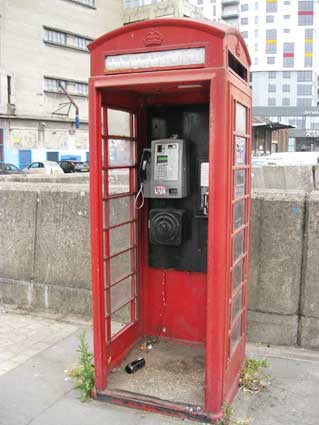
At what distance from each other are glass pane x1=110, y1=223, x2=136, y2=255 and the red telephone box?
0.04 feet

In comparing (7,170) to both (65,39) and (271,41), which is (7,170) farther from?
(271,41)

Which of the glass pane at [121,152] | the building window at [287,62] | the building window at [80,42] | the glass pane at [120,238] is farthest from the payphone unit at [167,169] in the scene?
the building window at [287,62]

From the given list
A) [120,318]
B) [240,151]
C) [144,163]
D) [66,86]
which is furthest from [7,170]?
[240,151]

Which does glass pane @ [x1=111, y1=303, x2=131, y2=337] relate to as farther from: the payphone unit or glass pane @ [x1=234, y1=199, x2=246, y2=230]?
glass pane @ [x1=234, y1=199, x2=246, y2=230]

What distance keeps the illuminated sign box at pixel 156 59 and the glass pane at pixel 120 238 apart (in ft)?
4.17

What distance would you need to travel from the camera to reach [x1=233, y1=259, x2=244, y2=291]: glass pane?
11.4 ft

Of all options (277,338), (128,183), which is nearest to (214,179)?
(128,183)

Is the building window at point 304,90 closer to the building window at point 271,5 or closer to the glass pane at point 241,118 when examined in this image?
the building window at point 271,5

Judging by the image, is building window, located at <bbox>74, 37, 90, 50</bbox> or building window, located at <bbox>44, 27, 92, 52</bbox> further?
building window, located at <bbox>74, 37, 90, 50</bbox>

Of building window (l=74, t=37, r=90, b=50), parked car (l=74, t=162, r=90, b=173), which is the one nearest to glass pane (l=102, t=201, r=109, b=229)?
parked car (l=74, t=162, r=90, b=173)

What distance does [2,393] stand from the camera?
3625 millimetres

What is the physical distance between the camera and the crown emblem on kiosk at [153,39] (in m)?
3.01

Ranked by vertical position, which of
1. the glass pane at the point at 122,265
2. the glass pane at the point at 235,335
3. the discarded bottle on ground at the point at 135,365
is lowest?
the discarded bottle on ground at the point at 135,365

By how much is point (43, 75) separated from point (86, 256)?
32076 mm
